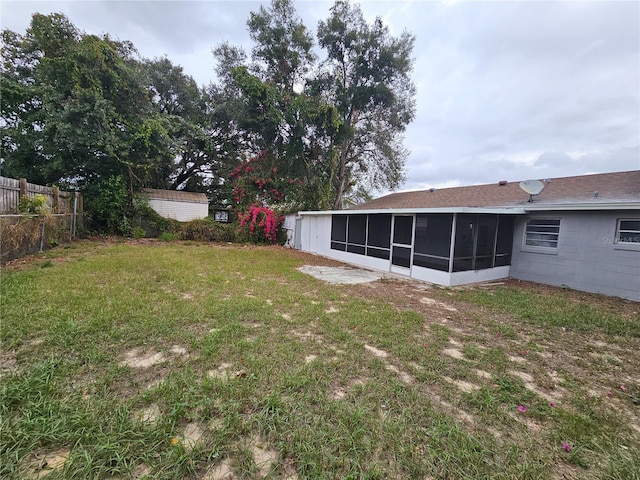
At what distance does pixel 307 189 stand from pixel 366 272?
29.4 ft

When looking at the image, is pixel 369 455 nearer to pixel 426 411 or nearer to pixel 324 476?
pixel 324 476

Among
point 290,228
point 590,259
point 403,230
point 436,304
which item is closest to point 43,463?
point 436,304

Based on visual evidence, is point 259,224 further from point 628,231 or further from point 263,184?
point 628,231

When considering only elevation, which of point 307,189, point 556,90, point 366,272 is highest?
point 556,90

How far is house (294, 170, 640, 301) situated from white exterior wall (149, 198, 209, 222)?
1194 cm

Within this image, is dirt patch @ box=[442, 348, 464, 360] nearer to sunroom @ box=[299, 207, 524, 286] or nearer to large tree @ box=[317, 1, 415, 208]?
sunroom @ box=[299, 207, 524, 286]

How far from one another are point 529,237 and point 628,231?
1.96 meters

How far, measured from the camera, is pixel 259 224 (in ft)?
46.5

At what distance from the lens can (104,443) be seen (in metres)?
1.57

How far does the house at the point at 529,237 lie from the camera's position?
20.4 feet

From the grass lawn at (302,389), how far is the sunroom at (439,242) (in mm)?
2431

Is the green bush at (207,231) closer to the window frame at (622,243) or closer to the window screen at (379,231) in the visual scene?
the window screen at (379,231)

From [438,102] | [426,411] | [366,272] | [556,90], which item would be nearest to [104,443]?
[426,411]

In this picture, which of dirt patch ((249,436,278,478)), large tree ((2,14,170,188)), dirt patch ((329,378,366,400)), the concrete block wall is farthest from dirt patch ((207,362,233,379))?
large tree ((2,14,170,188))
